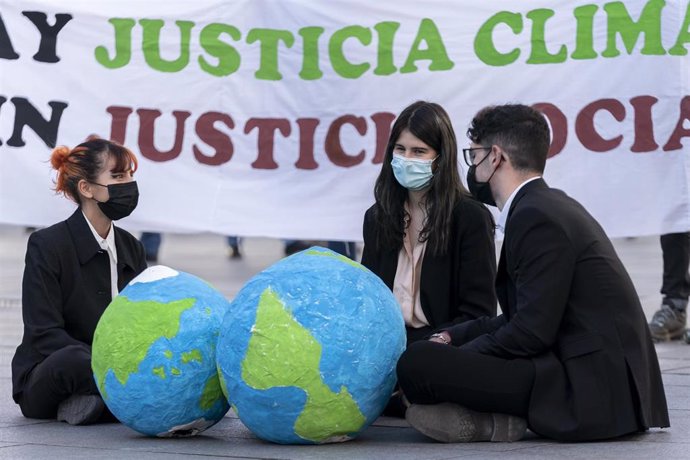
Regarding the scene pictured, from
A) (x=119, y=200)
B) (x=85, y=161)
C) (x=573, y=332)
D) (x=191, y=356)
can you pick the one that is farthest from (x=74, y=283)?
(x=573, y=332)

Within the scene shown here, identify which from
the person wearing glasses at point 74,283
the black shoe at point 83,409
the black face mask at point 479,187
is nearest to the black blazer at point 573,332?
the black face mask at point 479,187

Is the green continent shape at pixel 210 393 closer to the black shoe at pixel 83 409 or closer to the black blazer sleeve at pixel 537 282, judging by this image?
the black shoe at pixel 83 409

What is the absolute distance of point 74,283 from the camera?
598cm

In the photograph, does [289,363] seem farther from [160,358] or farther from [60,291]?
[60,291]

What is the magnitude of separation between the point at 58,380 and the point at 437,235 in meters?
1.71

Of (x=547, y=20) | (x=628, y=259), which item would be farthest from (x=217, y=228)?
(x=628, y=259)

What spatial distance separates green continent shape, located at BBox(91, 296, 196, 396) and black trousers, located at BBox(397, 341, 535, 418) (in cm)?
89

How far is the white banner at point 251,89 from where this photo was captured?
8.48 m

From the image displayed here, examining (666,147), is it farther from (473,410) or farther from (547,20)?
(473,410)

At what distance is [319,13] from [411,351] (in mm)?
4132

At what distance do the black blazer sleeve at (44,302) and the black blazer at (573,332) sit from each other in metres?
1.92

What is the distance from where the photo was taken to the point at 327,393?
15.9 ft

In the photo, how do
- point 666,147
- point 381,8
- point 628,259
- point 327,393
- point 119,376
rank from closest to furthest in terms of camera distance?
1. point 327,393
2. point 119,376
3. point 666,147
4. point 381,8
5. point 628,259

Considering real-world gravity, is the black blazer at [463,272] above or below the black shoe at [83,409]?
above
